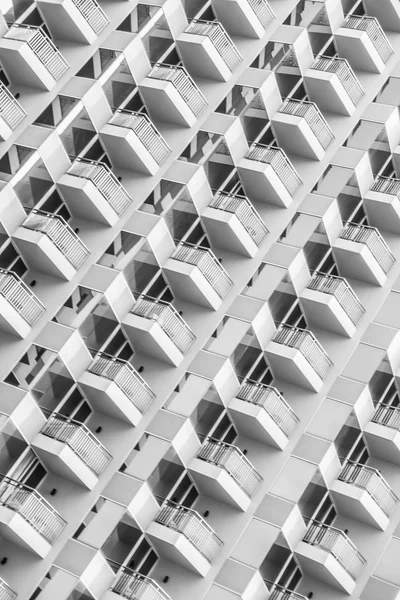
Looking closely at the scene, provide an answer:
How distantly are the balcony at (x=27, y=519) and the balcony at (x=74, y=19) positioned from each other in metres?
18.0

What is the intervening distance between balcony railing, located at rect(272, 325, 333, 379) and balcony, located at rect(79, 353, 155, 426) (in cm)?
698

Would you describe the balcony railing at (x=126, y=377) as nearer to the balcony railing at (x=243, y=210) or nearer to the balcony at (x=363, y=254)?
the balcony railing at (x=243, y=210)

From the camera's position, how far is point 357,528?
47500 millimetres

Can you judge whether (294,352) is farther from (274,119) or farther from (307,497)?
(274,119)

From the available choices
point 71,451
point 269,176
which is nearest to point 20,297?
point 71,451

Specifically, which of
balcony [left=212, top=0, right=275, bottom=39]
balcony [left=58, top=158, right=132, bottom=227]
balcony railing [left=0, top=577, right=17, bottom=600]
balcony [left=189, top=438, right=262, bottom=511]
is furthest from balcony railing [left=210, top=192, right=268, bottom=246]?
balcony railing [left=0, top=577, right=17, bottom=600]

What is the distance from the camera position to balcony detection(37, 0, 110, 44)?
41.9 m

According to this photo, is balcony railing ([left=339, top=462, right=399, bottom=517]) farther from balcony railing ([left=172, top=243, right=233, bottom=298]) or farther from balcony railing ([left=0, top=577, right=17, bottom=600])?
balcony railing ([left=0, top=577, right=17, bottom=600])

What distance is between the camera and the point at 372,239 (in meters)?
49.5

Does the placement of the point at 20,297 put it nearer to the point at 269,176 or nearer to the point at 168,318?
the point at 168,318

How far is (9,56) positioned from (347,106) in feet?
54.4

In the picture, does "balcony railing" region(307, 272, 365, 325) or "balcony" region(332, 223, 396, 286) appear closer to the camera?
"balcony railing" region(307, 272, 365, 325)

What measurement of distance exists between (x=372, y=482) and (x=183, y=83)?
19.4 meters

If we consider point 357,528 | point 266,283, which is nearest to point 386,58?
point 266,283
